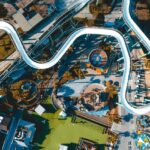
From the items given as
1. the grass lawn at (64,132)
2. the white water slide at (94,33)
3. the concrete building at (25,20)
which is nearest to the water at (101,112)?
the grass lawn at (64,132)

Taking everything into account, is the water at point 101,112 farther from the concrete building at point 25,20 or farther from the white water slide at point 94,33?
the concrete building at point 25,20

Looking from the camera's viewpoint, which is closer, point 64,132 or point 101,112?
point 64,132

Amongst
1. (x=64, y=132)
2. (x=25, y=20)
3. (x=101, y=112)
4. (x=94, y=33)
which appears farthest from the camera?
(x=25, y=20)

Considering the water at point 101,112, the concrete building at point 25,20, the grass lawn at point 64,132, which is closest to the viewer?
the grass lawn at point 64,132

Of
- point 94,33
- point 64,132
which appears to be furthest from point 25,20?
point 64,132

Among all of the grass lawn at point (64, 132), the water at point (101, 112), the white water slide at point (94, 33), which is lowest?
the grass lawn at point (64, 132)

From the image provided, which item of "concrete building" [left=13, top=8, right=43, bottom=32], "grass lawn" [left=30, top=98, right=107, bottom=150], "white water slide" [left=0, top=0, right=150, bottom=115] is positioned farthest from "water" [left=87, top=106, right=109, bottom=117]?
Result: "concrete building" [left=13, top=8, right=43, bottom=32]

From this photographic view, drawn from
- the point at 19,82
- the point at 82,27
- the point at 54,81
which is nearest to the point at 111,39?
the point at 82,27

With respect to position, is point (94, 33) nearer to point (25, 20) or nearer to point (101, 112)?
point (25, 20)

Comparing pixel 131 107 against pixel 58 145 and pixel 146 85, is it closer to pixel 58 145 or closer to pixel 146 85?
pixel 146 85

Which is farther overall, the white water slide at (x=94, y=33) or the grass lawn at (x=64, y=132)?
the grass lawn at (x=64, y=132)
